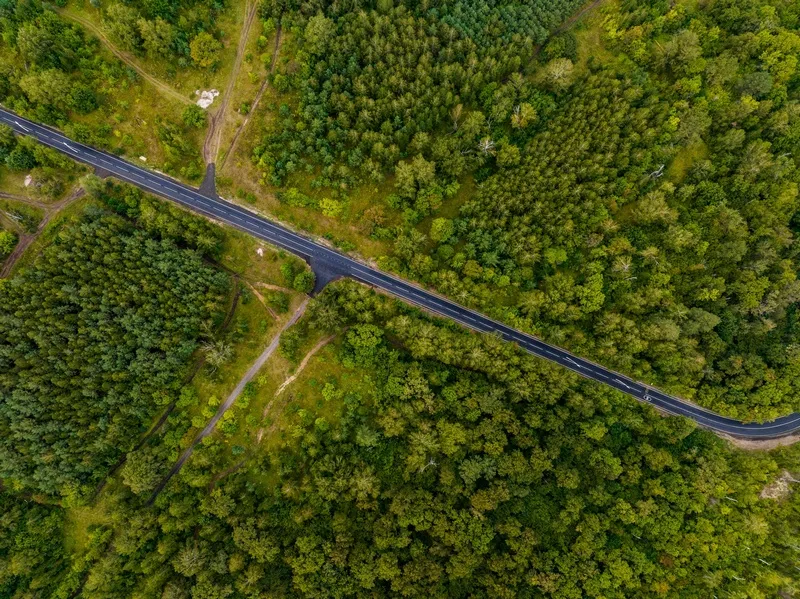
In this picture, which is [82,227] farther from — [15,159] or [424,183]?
[424,183]

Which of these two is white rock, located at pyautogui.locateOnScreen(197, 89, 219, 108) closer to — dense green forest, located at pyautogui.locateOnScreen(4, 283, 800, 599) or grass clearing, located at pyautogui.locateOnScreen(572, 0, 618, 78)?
dense green forest, located at pyautogui.locateOnScreen(4, 283, 800, 599)

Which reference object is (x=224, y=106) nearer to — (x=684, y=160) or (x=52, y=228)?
(x=52, y=228)

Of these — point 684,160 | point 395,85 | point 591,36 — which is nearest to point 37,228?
point 395,85

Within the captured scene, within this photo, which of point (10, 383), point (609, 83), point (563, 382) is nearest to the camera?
point (10, 383)

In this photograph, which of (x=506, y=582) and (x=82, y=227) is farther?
(x=82, y=227)

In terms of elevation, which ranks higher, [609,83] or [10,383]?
[609,83]

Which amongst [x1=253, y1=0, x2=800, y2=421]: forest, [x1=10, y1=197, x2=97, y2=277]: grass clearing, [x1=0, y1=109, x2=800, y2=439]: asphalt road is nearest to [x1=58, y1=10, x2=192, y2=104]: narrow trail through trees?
[x1=0, y1=109, x2=800, y2=439]: asphalt road

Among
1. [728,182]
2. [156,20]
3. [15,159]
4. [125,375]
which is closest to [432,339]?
[125,375]
